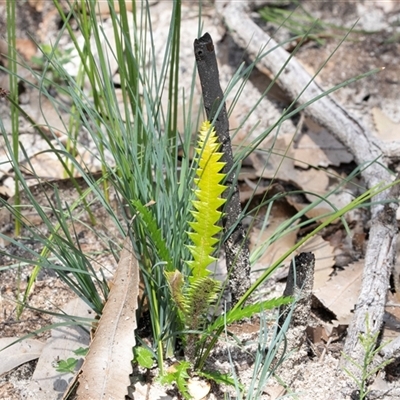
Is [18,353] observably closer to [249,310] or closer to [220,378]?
[220,378]

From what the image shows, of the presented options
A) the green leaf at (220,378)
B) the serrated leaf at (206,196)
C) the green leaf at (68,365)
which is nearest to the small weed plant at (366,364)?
the green leaf at (220,378)

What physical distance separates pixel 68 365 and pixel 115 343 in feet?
0.62

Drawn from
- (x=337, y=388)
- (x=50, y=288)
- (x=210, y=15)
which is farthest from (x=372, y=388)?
(x=210, y=15)

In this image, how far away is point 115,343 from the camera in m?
1.69

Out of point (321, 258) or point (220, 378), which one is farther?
point (321, 258)

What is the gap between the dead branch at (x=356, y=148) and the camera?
1.91 meters

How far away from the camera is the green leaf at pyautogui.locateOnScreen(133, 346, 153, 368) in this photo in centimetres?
174

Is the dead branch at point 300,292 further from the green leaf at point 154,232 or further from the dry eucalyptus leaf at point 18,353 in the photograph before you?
the dry eucalyptus leaf at point 18,353

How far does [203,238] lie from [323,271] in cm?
73

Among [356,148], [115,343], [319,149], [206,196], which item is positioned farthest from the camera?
[319,149]

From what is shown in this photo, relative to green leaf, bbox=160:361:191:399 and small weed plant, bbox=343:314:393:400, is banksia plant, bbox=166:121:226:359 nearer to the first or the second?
green leaf, bbox=160:361:191:399

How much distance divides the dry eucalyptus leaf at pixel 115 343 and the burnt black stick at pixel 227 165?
0.27 metres

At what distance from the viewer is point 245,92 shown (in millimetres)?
3096

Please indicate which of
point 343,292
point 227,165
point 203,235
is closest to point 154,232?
point 203,235
